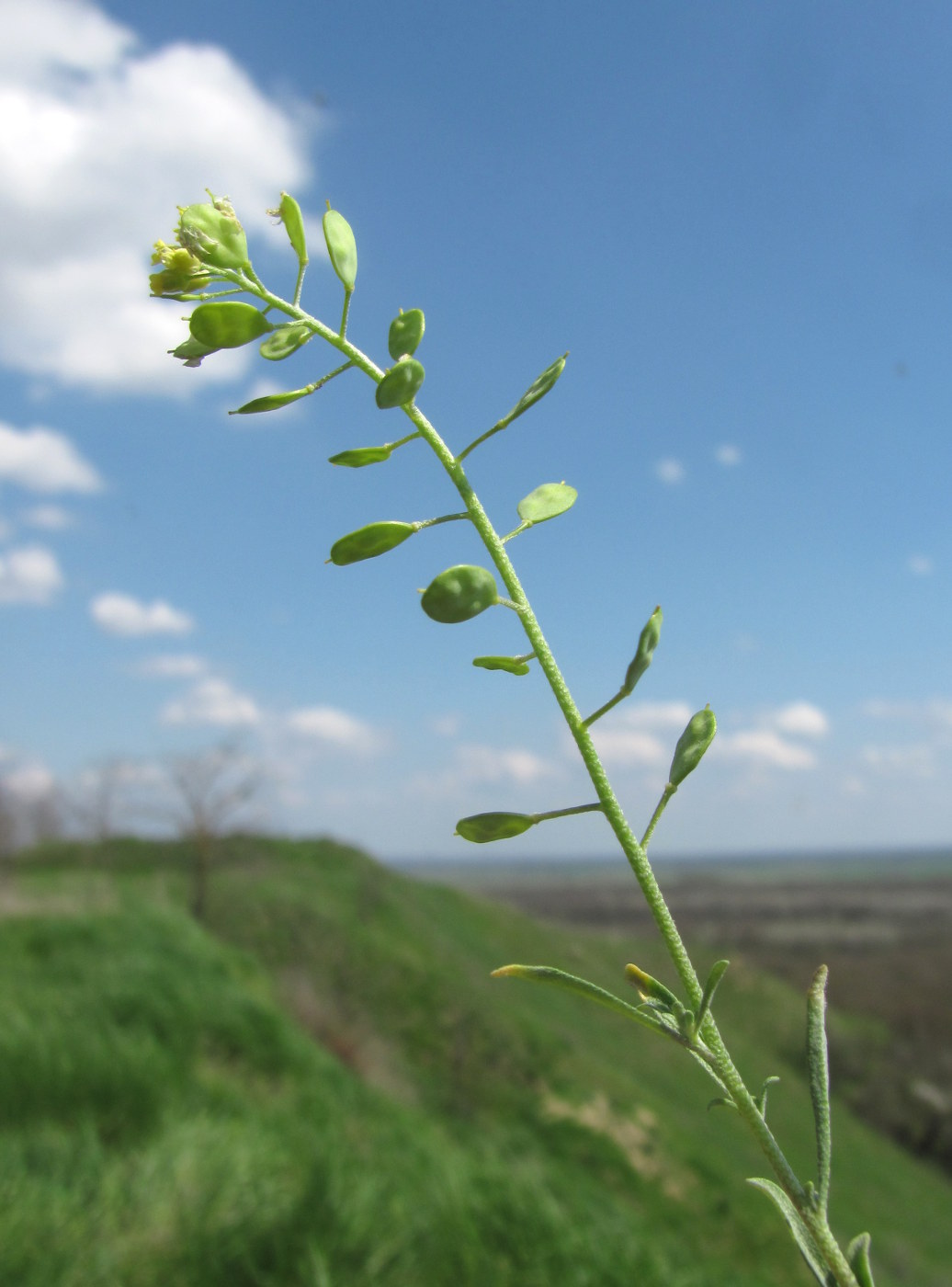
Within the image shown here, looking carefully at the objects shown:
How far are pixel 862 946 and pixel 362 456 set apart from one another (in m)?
48.8

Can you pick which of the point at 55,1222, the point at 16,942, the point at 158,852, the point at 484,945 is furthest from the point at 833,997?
the point at 55,1222

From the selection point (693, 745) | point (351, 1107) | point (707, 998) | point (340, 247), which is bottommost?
point (351, 1107)

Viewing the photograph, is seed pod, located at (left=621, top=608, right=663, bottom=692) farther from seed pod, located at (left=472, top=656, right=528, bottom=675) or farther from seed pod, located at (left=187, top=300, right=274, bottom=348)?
seed pod, located at (left=187, top=300, right=274, bottom=348)

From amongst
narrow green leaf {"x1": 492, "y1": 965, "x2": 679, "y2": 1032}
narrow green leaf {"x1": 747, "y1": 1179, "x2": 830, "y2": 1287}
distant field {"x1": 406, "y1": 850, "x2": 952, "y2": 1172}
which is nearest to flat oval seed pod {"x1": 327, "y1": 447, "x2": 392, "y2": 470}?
narrow green leaf {"x1": 492, "y1": 965, "x2": 679, "y2": 1032}

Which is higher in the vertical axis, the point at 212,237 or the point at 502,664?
the point at 212,237

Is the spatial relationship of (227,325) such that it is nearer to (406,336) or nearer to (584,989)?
(406,336)

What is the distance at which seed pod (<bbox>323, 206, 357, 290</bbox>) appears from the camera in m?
0.49

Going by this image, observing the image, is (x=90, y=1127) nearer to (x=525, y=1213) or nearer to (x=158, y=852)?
(x=525, y=1213)

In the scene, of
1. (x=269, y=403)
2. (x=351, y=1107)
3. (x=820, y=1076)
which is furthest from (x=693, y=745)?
(x=351, y=1107)

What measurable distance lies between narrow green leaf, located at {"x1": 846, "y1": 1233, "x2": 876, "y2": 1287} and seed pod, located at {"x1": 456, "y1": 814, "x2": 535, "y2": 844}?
0.21 meters

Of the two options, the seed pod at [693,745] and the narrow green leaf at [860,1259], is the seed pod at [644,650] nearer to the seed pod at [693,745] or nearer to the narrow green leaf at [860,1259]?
the seed pod at [693,745]

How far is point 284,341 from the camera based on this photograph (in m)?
0.48

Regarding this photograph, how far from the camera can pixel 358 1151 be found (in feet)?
Answer: 20.7

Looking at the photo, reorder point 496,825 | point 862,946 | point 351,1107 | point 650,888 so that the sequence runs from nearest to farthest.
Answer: point 650,888 → point 496,825 → point 351,1107 → point 862,946
